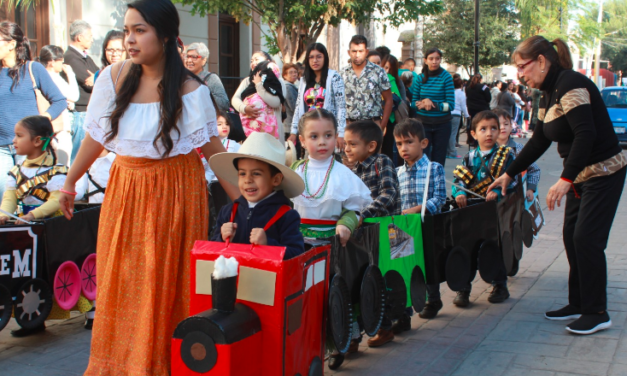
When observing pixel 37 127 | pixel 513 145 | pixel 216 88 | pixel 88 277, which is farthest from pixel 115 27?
pixel 88 277

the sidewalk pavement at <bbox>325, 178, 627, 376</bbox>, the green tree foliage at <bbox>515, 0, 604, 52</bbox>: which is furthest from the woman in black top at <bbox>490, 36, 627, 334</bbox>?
the green tree foliage at <bbox>515, 0, 604, 52</bbox>

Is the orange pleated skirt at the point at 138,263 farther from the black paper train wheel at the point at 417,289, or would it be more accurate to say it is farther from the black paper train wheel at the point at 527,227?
the black paper train wheel at the point at 527,227

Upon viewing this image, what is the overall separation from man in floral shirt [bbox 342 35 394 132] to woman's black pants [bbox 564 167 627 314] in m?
4.15

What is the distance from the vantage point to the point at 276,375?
3080mm

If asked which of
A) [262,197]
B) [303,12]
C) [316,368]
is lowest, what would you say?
[316,368]

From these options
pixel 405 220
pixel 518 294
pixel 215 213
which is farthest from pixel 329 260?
pixel 215 213

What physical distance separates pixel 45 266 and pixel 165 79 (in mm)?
1812

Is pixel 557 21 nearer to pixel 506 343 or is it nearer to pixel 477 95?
pixel 477 95

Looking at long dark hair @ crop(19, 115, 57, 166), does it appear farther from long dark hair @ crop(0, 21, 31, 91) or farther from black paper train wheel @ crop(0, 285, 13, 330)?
long dark hair @ crop(0, 21, 31, 91)

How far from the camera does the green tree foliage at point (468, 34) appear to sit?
37.3 m

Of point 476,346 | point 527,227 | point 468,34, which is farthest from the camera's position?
point 468,34

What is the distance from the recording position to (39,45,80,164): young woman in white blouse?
27.5 ft

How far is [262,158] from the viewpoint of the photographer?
336 cm

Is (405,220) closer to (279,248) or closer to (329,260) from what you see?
(329,260)
